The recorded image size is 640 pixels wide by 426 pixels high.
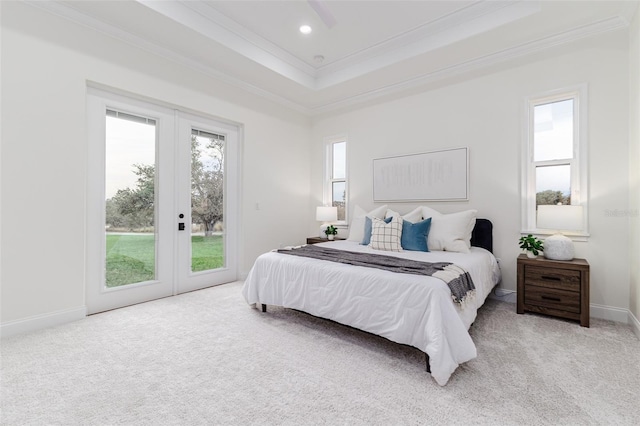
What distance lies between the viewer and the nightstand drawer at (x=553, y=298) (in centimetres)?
272

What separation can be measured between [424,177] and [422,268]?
6.85ft

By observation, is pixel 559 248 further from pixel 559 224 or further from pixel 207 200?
pixel 207 200

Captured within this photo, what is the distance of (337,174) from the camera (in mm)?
5215

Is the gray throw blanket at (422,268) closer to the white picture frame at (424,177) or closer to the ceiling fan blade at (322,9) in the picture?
the white picture frame at (424,177)

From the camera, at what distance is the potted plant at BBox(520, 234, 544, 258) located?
304 cm

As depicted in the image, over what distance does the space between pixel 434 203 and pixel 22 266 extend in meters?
4.36

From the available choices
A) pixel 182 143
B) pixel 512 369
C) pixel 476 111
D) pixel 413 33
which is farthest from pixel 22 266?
pixel 476 111

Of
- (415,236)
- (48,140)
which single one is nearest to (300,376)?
(415,236)

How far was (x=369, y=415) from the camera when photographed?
154cm

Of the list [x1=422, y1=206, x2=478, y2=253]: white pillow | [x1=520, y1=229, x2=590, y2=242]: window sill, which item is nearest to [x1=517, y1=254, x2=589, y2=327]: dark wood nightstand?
[x1=520, y1=229, x2=590, y2=242]: window sill

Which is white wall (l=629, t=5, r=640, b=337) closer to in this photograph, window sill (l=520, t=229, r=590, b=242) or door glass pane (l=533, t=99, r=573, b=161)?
window sill (l=520, t=229, r=590, b=242)

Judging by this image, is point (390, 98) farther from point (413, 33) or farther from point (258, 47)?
point (258, 47)

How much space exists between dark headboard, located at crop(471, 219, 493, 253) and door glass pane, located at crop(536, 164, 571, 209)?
56 cm

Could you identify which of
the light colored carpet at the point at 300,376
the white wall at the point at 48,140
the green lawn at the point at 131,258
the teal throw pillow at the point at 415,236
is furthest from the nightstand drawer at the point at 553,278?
the white wall at the point at 48,140
